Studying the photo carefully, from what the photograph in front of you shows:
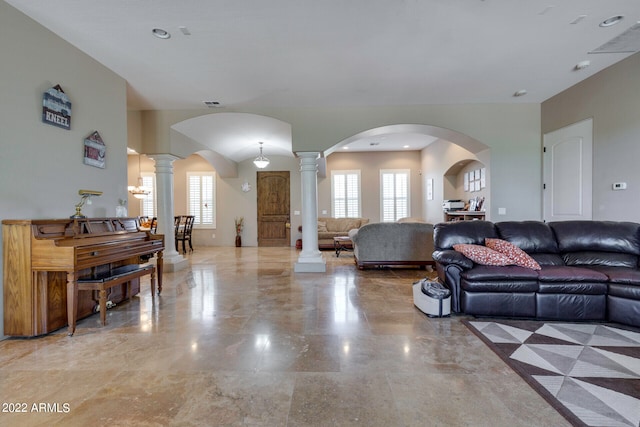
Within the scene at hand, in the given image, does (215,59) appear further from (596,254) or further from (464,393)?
(596,254)

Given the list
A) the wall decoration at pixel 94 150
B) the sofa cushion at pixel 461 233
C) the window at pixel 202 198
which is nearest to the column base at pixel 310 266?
the sofa cushion at pixel 461 233

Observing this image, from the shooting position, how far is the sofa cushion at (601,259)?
10.4ft

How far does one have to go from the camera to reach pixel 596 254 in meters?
3.31

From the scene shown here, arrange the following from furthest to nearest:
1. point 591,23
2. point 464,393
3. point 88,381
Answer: point 591,23 → point 88,381 → point 464,393

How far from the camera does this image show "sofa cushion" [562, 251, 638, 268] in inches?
125

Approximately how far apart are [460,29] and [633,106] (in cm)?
257

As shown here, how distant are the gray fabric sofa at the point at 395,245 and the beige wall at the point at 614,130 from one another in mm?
2374

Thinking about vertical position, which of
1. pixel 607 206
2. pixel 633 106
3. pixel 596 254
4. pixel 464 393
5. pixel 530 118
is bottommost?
pixel 464 393

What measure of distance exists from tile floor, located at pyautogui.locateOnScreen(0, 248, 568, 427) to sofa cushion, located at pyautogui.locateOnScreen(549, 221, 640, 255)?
1.99 meters

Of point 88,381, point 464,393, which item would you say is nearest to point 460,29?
point 464,393

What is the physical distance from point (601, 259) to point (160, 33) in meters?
5.46

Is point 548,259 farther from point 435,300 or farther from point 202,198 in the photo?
point 202,198

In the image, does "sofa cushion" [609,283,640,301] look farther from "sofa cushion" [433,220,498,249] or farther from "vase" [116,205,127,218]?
"vase" [116,205,127,218]

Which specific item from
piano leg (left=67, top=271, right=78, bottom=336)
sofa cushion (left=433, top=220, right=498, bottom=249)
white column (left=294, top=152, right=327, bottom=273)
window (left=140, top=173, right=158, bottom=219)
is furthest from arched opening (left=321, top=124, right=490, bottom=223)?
window (left=140, top=173, right=158, bottom=219)
